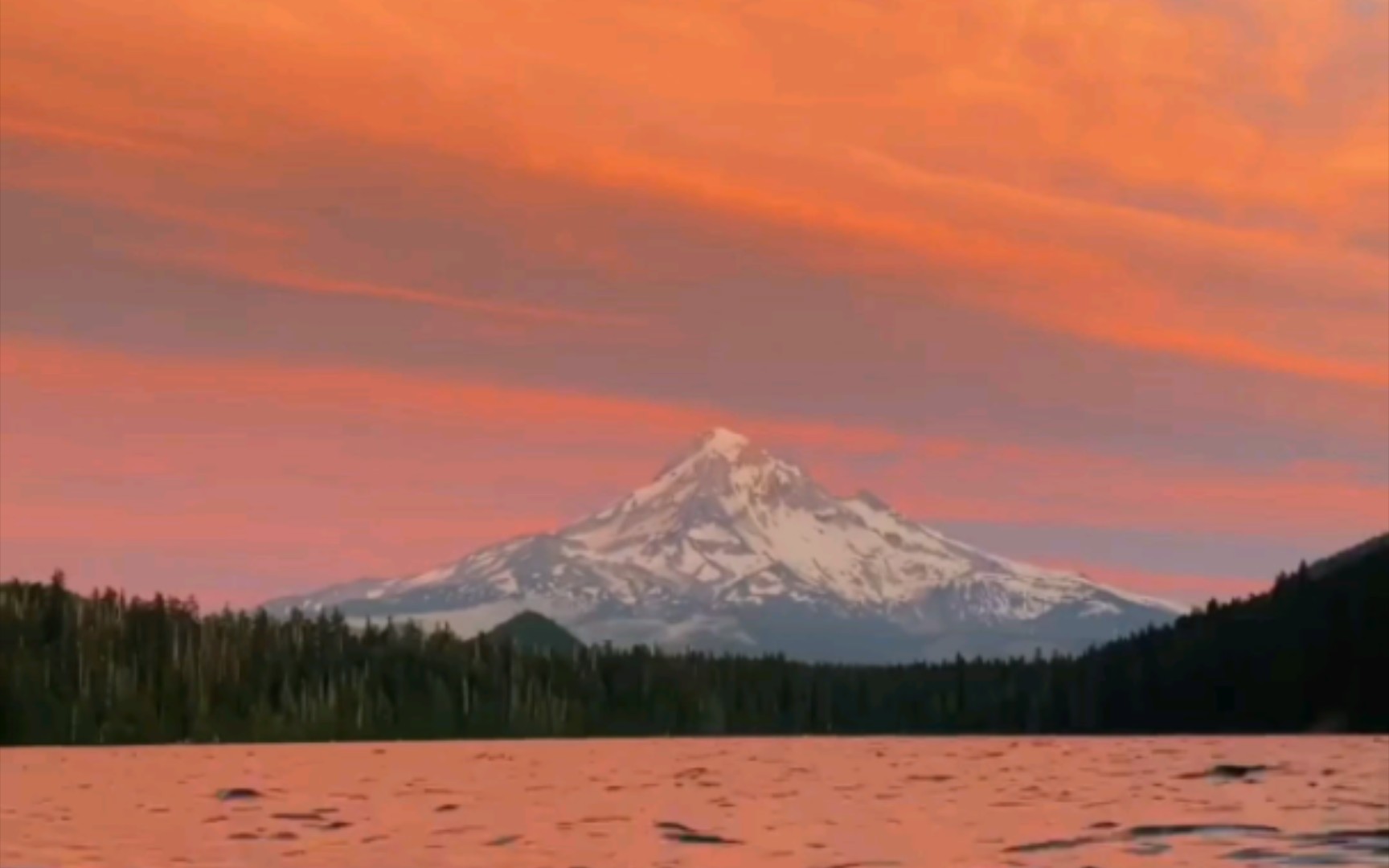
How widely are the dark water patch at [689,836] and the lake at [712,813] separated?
1.24 feet

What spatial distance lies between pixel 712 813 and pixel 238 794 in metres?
28.7

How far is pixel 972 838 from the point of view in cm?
6556

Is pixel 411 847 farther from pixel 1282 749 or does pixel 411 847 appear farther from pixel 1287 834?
pixel 1282 749

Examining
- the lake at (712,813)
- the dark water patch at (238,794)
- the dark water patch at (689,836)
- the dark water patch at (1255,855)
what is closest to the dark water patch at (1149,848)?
the lake at (712,813)

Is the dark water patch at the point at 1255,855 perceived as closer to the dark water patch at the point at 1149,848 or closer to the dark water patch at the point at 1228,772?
the dark water patch at the point at 1149,848

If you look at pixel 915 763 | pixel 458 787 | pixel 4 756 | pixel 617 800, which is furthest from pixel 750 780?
pixel 4 756

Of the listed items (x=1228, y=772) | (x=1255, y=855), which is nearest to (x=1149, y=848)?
(x=1255, y=855)

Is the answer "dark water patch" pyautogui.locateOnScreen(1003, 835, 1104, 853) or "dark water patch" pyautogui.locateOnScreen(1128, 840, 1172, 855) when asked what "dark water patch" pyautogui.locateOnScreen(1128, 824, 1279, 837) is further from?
"dark water patch" pyautogui.locateOnScreen(1128, 840, 1172, 855)

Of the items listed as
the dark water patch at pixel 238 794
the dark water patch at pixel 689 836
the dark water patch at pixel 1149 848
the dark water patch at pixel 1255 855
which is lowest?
the dark water patch at pixel 1255 855

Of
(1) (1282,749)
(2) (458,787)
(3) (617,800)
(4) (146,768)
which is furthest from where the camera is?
(1) (1282,749)

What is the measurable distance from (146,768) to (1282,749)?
78816mm

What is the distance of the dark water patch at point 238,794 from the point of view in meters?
97.9

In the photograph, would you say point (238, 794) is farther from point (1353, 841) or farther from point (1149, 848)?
point (1353, 841)

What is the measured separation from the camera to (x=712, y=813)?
82562 mm
